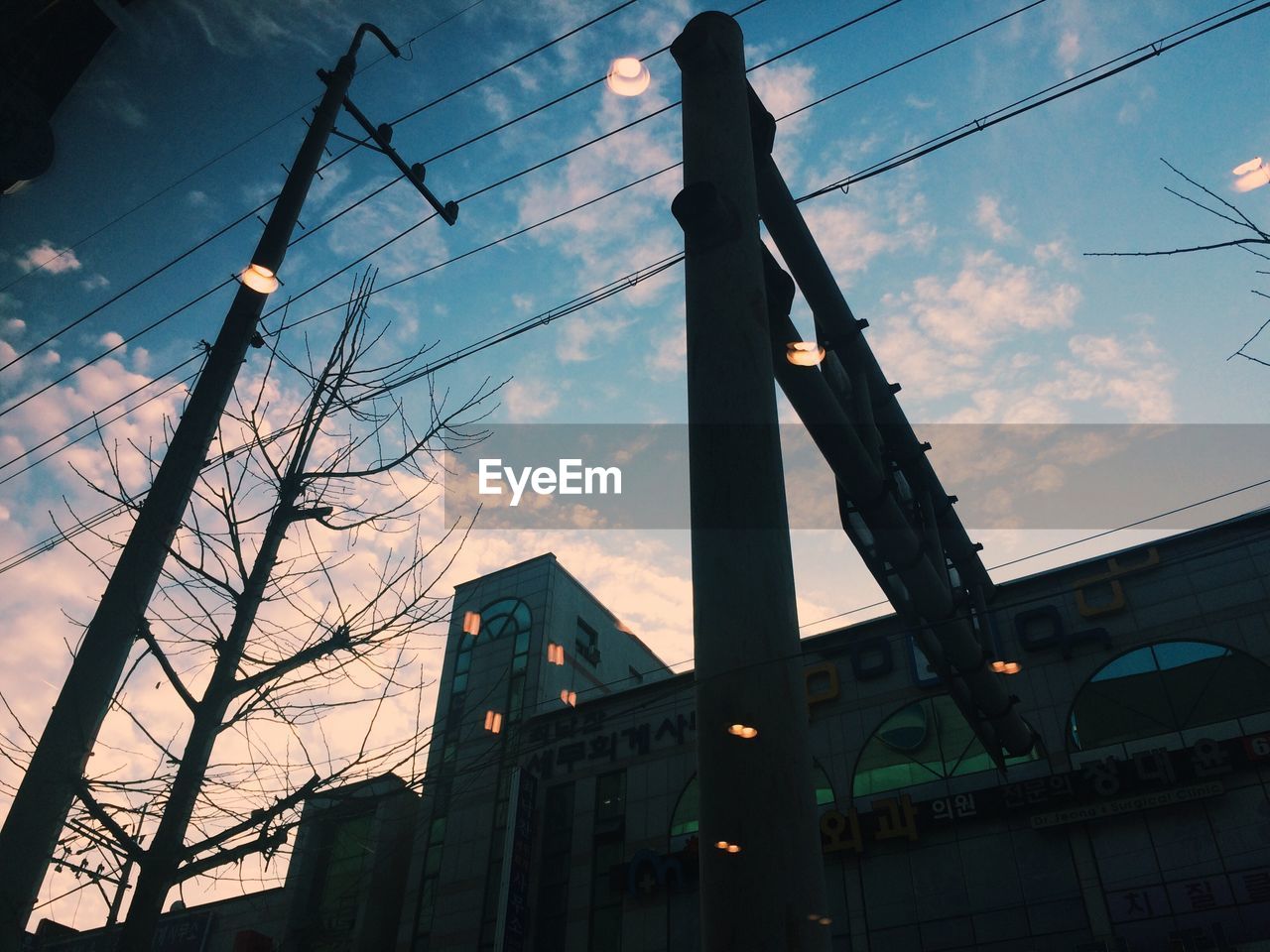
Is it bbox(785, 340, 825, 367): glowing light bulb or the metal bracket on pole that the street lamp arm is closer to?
the metal bracket on pole

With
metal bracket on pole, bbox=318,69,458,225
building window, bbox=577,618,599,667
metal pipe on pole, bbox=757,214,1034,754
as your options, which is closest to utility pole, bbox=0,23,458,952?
metal bracket on pole, bbox=318,69,458,225

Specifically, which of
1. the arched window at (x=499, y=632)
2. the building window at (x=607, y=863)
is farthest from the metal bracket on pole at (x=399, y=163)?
the arched window at (x=499, y=632)

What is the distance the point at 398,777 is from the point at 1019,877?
14430mm

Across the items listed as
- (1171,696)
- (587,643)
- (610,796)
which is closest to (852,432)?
(1171,696)

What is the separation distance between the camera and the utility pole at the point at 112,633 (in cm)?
473

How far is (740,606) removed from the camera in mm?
3195

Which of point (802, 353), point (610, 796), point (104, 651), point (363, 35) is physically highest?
point (363, 35)

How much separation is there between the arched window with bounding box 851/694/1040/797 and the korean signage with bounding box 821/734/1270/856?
0.54m

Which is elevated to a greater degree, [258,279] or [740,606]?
[258,279]

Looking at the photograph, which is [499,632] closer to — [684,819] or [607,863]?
[607,863]

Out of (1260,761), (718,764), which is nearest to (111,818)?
(718,764)

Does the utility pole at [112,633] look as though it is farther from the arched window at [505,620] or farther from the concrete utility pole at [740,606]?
the arched window at [505,620]

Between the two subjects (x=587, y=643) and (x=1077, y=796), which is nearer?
(x=1077, y=796)

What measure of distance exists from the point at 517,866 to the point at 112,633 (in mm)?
20522
